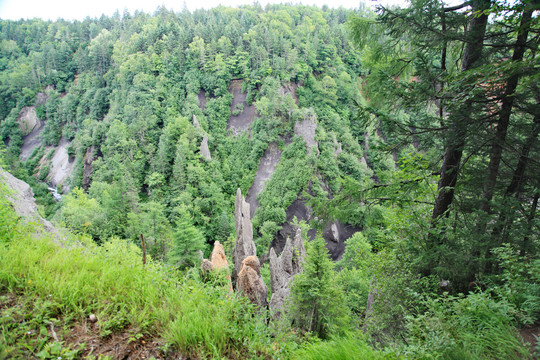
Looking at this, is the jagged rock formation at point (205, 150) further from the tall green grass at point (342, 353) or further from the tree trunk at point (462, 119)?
the tall green grass at point (342, 353)

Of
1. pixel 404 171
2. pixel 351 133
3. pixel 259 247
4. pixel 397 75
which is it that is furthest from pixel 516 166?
pixel 351 133

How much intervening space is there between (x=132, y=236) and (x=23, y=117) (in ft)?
230

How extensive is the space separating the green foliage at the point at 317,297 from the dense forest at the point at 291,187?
0.08m

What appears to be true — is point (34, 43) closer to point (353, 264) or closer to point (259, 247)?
point (259, 247)

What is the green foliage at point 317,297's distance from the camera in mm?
9164

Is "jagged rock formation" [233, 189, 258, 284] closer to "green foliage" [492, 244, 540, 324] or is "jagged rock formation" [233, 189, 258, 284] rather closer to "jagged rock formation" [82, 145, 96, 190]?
"green foliage" [492, 244, 540, 324]

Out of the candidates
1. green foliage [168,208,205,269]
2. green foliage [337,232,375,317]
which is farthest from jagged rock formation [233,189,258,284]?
green foliage [337,232,375,317]

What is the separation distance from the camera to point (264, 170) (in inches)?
1592

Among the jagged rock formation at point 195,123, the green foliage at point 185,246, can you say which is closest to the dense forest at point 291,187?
the green foliage at point 185,246

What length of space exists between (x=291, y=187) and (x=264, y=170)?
7797mm

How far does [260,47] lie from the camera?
5175 centimetres

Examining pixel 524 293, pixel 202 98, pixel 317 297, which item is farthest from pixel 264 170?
pixel 524 293

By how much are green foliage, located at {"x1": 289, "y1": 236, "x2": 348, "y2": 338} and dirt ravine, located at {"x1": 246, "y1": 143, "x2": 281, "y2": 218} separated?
94.5 ft

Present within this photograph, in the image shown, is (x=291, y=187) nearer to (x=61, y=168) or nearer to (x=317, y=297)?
(x=317, y=297)
